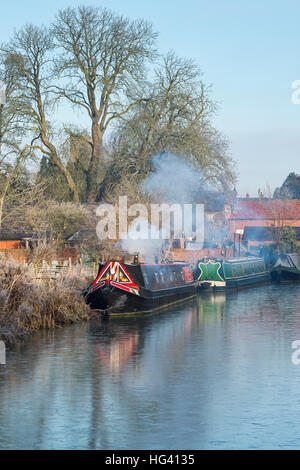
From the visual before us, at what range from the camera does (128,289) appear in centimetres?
3225

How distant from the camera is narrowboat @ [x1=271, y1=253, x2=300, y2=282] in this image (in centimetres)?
6244

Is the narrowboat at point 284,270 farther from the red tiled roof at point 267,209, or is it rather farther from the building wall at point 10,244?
the red tiled roof at point 267,209

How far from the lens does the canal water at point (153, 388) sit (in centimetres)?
1323

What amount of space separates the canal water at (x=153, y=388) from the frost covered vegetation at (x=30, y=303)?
597 millimetres

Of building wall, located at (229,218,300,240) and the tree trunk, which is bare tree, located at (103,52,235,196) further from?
building wall, located at (229,218,300,240)

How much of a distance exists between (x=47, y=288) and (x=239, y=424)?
582 inches

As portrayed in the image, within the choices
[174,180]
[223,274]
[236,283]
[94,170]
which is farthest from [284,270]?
[94,170]

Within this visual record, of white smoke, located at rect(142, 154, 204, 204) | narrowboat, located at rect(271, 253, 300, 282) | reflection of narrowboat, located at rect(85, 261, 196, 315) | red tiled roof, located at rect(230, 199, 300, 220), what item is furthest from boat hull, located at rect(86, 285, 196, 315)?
red tiled roof, located at rect(230, 199, 300, 220)

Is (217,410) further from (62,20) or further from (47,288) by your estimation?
(62,20)

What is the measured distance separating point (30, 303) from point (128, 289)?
7020mm

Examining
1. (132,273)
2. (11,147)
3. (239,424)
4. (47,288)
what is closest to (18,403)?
(239,424)

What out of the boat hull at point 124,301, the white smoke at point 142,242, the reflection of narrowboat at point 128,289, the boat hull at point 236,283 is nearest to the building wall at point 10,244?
the white smoke at point 142,242
